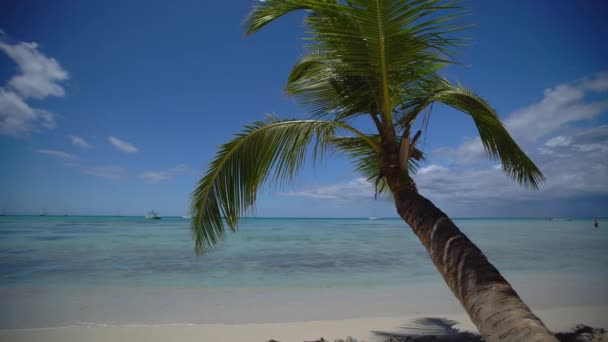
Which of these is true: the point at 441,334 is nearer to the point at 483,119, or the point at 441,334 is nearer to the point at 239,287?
the point at 483,119

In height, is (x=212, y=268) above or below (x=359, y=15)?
below

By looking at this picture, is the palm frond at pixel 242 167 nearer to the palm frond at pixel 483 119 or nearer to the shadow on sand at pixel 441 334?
the palm frond at pixel 483 119

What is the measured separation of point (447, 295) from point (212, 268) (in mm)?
6949

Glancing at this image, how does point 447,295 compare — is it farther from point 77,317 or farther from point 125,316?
point 77,317

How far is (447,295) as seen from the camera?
6.86 metres

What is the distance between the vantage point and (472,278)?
5.84 feet

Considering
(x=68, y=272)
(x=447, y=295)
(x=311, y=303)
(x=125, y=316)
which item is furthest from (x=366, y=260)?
(x=68, y=272)

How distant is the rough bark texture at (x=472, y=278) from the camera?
Answer: 1.46 meters

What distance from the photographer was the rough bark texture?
4.80 ft

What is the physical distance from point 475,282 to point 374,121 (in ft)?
6.02

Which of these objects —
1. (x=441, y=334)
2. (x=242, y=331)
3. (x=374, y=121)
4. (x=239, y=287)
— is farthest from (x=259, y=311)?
(x=374, y=121)

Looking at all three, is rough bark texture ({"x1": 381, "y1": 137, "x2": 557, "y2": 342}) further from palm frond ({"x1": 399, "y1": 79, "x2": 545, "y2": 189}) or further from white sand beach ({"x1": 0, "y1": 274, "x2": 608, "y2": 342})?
white sand beach ({"x1": 0, "y1": 274, "x2": 608, "y2": 342})

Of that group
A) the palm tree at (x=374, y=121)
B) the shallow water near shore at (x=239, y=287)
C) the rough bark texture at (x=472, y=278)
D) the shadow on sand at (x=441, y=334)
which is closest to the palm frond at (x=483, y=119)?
the palm tree at (x=374, y=121)

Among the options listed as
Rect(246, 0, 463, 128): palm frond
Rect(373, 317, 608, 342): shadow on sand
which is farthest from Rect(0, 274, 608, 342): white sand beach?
Rect(246, 0, 463, 128): palm frond
